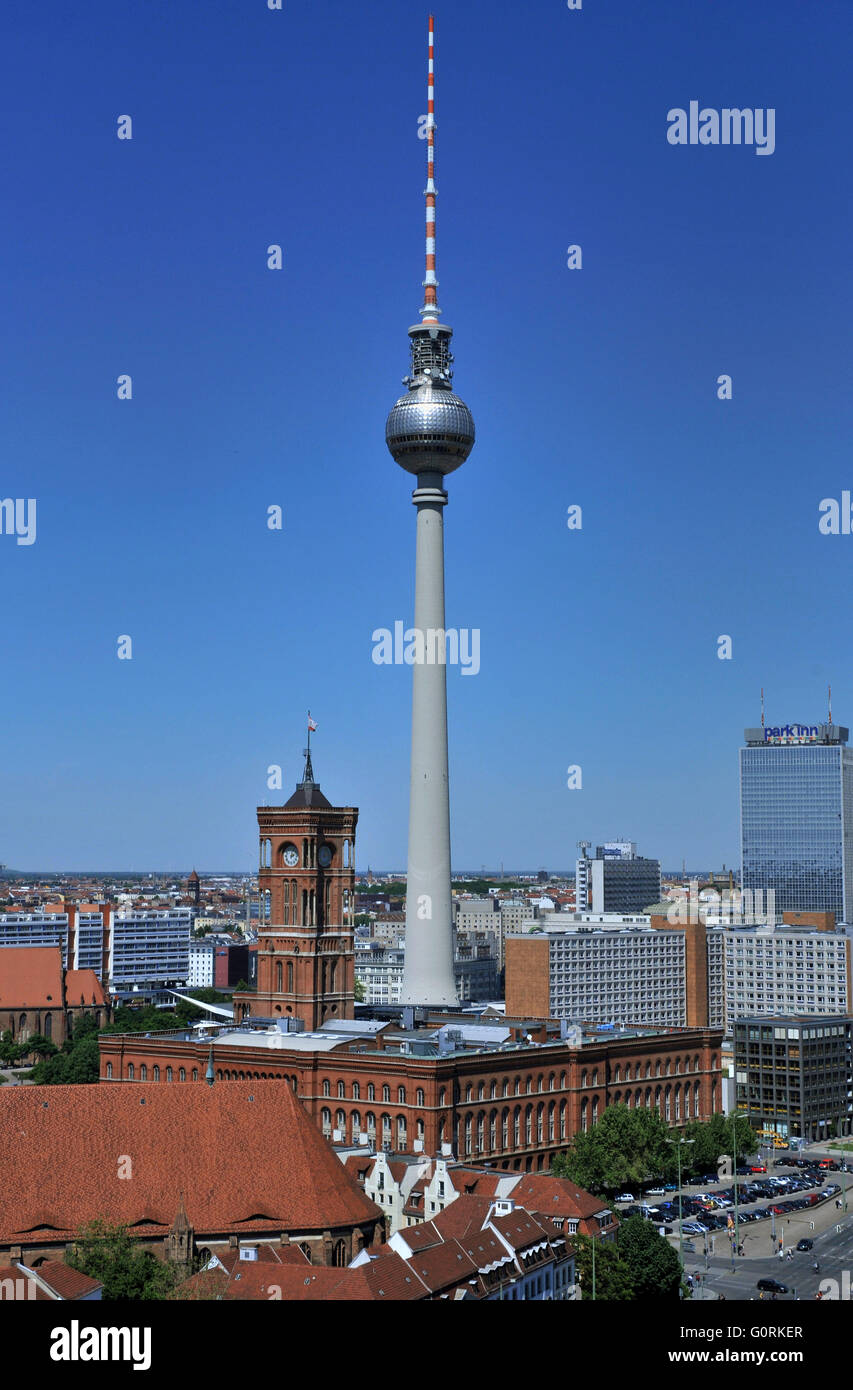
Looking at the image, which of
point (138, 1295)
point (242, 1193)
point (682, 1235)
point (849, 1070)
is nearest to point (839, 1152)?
point (849, 1070)

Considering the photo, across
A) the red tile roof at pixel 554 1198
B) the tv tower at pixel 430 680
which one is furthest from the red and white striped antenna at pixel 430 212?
the red tile roof at pixel 554 1198

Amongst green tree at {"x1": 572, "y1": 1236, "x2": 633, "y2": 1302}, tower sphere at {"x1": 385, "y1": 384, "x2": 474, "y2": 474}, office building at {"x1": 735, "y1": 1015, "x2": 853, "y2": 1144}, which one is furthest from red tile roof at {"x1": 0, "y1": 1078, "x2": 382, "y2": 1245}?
tower sphere at {"x1": 385, "y1": 384, "x2": 474, "y2": 474}

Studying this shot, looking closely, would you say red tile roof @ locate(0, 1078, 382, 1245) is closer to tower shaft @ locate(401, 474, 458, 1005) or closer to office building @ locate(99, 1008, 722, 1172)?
office building @ locate(99, 1008, 722, 1172)

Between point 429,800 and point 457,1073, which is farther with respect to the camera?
point 429,800

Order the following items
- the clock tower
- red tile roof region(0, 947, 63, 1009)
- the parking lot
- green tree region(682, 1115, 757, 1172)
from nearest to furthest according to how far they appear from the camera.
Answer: the parking lot
green tree region(682, 1115, 757, 1172)
the clock tower
red tile roof region(0, 947, 63, 1009)

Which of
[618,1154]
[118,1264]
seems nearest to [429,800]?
[618,1154]

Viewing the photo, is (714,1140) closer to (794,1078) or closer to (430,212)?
(794,1078)

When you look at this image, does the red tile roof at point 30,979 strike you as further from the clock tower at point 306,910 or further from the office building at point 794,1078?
the office building at point 794,1078
